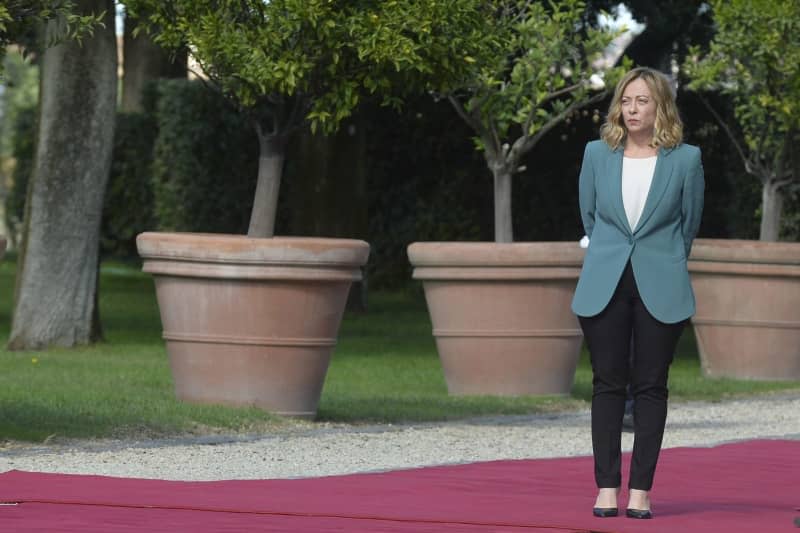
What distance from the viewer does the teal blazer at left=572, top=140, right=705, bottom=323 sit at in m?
5.71

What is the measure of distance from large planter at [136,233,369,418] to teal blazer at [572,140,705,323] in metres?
3.19

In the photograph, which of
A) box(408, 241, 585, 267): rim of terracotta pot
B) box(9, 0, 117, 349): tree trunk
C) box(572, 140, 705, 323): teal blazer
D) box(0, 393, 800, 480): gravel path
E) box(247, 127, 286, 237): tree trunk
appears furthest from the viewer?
box(9, 0, 117, 349): tree trunk

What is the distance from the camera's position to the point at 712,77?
13453 millimetres

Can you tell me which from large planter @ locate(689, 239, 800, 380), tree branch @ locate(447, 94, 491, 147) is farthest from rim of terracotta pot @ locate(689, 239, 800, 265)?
tree branch @ locate(447, 94, 491, 147)

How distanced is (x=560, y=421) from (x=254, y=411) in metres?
1.81

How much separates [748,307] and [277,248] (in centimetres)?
490

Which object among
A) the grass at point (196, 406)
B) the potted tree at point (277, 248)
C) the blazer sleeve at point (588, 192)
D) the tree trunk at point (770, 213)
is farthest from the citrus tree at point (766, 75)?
the blazer sleeve at point (588, 192)

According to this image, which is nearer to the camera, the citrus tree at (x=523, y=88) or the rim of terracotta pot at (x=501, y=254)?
the rim of terracotta pot at (x=501, y=254)

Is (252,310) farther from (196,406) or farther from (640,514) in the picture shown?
(640,514)

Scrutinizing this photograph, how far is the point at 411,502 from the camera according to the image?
6020 mm

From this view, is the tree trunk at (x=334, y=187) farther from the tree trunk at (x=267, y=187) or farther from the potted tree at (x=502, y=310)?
the tree trunk at (x=267, y=187)

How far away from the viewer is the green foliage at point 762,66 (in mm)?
12789

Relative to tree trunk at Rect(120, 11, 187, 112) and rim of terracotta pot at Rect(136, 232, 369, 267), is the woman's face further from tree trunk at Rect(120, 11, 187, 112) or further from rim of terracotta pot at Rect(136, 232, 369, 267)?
tree trunk at Rect(120, 11, 187, 112)

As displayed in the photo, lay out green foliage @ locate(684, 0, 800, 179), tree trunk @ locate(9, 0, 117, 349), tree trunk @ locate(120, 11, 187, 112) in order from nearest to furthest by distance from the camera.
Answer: green foliage @ locate(684, 0, 800, 179)
tree trunk @ locate(9, 0, 117, 349)
tree trunk @ locate(120, 11, 187, 112)
